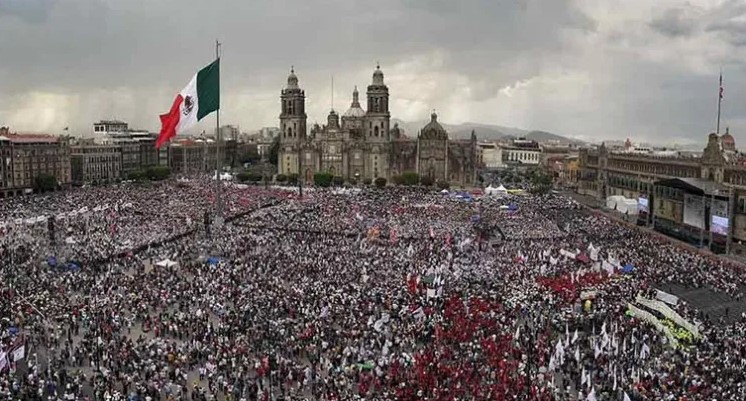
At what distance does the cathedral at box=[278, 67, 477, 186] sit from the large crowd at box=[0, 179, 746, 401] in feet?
178

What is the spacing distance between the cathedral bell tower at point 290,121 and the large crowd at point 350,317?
191 feet

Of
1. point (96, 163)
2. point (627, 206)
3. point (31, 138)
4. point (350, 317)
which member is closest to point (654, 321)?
point (350, 317)

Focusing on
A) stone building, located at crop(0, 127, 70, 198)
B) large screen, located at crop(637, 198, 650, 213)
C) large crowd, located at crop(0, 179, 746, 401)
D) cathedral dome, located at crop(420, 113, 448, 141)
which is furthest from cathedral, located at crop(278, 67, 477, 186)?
large crowd, located at crop(0, 179, 746, 401)

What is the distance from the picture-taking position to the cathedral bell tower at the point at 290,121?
106500 mm

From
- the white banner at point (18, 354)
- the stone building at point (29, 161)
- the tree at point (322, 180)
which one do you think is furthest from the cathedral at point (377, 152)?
the white banner at point (18, 354)

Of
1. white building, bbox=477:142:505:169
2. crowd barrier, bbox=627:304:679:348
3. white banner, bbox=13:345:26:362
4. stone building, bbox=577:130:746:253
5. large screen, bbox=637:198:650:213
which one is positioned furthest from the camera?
white building, bbox=477:142:505:169

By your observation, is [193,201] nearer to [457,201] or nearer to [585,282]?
[457,201]

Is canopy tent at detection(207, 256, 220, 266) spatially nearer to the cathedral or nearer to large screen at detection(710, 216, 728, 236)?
large screen at detection(710, 216, 728, 236)

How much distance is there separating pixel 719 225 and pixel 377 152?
60.5 m

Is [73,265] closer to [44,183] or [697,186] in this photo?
[697,186]

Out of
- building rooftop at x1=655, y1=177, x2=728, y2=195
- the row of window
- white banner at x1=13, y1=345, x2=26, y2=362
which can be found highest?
the row of window

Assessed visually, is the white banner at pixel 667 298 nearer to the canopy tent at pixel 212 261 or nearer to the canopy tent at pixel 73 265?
the canopy tent at pixel 212 261

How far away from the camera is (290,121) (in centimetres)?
10738

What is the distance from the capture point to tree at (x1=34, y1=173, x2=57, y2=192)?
84.4 m
